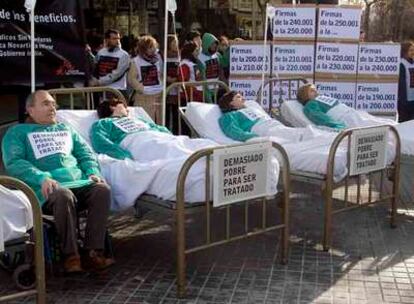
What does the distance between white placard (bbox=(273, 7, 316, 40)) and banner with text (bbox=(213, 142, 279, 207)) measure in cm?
470

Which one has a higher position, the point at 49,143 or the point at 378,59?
the point at 378,59

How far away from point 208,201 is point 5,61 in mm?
4383

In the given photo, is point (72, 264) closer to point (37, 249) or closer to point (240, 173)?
point (37, 249)

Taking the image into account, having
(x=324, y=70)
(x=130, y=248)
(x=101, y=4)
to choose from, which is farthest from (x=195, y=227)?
(x=101, y=4)

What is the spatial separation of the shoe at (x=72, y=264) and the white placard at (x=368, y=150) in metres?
2.24

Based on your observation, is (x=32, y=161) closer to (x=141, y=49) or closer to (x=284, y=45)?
(x=141, y=49)

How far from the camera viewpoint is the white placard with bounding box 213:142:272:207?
14.0 feet

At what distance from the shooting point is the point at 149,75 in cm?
861

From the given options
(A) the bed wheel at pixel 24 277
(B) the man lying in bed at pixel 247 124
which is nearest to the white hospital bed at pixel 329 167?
(B) the man lying in bed at pixel 247 124

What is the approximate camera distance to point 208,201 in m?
4.33

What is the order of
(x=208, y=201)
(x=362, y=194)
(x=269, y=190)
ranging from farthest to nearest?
(x=362, y=194) → (x=269, y=190) → (x=208, y=201)

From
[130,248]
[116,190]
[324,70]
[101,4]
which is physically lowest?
[130,248]

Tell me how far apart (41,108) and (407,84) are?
19.3 ft

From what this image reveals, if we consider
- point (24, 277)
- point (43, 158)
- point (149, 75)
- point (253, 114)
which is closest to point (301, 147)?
point (253, 114)
